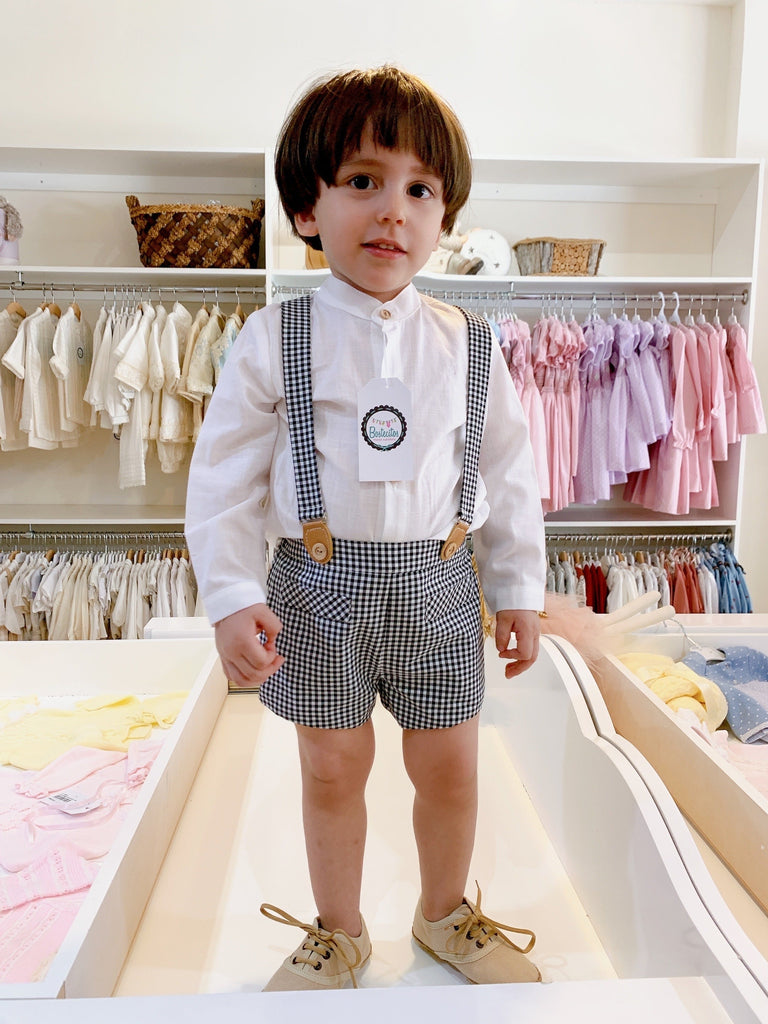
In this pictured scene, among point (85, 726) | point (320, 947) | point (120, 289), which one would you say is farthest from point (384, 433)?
point (120, 289)

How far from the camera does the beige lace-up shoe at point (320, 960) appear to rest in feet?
2.67

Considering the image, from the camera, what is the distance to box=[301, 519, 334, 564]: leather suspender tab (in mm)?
819

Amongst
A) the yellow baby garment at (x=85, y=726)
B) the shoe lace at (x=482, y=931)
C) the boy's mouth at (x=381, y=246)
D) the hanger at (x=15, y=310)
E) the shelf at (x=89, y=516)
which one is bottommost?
the shoe lace at (x=482, y=931)

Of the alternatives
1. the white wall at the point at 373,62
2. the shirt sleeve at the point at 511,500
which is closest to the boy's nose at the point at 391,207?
the shirt sleeve at the point at 511,500

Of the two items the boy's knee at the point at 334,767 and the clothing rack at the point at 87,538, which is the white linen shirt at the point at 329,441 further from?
the clothing rack at the point at 87,538

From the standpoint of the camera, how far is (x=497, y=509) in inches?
37.4

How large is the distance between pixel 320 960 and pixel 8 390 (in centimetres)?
256

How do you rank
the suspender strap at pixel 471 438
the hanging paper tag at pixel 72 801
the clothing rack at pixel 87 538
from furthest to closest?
1. the clothing rack at pixel 87 538
2. the hanging paper tag at pixel 72 801
3. the suspender strap at pixel 471 438

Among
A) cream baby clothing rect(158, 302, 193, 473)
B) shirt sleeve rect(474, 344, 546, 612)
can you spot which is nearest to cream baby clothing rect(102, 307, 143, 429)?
cream baby clothing rect(158, 302, 193, 473)

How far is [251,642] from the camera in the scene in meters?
0.80

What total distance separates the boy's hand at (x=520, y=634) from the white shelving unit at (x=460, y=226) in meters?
2.05

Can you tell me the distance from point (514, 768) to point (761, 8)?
3224mm

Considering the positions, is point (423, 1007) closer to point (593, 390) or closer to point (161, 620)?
point (161, 620)

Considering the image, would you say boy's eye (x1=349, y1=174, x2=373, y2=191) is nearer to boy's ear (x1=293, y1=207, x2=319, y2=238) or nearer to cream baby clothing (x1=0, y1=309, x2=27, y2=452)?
boy's ear (x1=293, y1=207, x2=319, y2=238)
